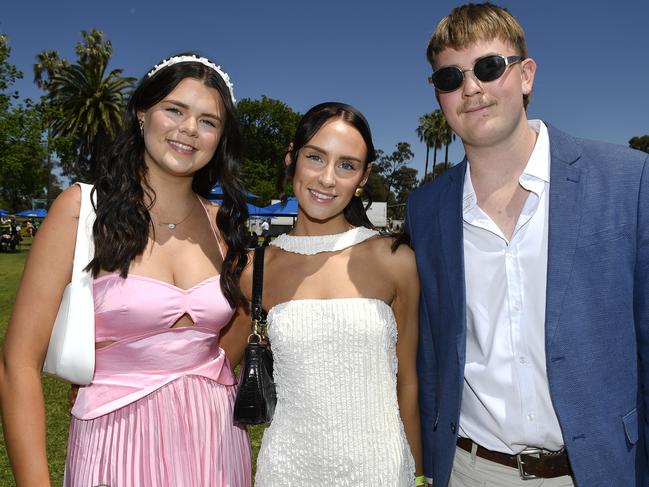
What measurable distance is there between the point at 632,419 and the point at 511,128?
150 centimetres

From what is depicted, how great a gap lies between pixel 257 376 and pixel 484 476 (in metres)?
1.28

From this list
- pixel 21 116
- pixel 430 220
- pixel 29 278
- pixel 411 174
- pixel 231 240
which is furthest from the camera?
pixel 411 174

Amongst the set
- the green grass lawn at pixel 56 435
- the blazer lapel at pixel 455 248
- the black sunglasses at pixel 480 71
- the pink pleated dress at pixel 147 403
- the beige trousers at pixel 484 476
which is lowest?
the green grass lawn at pixel 56 435

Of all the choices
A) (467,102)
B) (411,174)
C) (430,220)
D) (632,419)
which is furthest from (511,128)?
(411,174)

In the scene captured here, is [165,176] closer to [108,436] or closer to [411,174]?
[108,436]

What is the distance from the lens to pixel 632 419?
257 centimetres

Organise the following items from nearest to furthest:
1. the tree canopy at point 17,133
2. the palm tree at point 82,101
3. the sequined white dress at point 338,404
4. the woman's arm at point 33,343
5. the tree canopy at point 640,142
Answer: the woman's arm at point 33,343 < the sequined white dress at point 338,404 < the tree canopy at point 17,133 < the palm tree at point 82,101 < the tree canopy at point 640,142

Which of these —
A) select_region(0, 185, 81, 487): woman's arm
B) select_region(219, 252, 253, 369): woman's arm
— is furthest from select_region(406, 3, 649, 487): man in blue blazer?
select_region(0, 185, 81, 487): woman's arm

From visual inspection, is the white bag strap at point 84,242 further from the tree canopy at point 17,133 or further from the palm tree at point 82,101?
the palm tree at point 82,101

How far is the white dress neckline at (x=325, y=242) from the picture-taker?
329 cm

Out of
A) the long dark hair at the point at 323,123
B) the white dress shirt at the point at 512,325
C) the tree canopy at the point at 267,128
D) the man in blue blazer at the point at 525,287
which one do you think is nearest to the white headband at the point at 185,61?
the long dark hair at the point at 323,123

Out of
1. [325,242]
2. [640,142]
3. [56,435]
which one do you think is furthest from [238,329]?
[640,142]

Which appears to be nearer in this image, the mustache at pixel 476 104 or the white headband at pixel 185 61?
the mustache at pixel 476 104

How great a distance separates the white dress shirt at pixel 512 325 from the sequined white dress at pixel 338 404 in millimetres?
460
